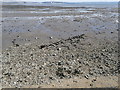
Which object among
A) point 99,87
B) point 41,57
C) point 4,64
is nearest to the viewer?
point 99,87

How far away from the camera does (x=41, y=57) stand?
10.9 metres

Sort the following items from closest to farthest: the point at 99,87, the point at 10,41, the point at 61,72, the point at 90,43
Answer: the point at 99,87
the point at 61,72
the point at 90,43
the point at 10,41

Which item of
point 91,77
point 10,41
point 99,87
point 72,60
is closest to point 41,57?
point 72,60

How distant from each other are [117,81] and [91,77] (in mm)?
1090

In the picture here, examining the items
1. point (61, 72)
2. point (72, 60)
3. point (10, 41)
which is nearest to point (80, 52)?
point (72, 60)

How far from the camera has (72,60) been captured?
10.4m

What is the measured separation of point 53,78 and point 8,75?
6.43 feet

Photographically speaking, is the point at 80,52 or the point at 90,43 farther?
the point at 90,43

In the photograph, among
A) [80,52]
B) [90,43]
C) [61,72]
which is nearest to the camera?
[61,72]

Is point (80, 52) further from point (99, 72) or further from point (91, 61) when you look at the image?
point (99, 72)

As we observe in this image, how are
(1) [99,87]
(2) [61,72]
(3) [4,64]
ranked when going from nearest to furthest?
(1) [99,87] → (2) [61,72] → (3) [4,64]

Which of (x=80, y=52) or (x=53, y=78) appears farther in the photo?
(x=80, y=52)

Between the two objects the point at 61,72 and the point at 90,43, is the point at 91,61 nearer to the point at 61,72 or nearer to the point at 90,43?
the point at 61,72

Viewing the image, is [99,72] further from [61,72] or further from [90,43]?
[90,43]
